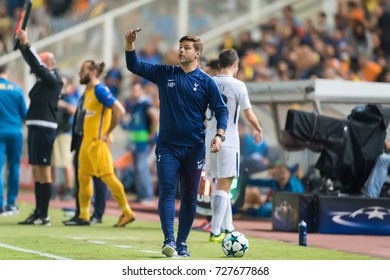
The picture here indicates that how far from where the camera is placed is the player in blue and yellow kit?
54.7 ft

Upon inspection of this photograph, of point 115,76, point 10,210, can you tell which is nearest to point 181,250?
point 10,210

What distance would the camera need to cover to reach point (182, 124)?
12.3m

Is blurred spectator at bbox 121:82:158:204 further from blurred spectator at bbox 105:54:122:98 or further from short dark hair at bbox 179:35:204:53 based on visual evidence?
short dark hair at bbox 179:35:204:53

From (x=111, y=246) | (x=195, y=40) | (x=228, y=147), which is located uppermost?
(x=195, y=40)

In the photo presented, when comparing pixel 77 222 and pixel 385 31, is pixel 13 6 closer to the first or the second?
pixel 385 31

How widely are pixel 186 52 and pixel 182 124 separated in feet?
2.29

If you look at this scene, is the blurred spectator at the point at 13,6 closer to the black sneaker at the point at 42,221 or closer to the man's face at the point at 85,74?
the man's face at the point at 85,74

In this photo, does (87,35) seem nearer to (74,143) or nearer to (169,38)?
(169,38)

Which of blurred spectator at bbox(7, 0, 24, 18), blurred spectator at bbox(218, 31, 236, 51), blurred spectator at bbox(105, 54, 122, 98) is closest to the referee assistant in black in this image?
blurred spectator at bbox(105, 54, 122, 98)

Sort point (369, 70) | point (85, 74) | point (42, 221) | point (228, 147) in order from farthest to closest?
point (369, 70) → point (42, 221) → point (85, 74) → point (228, 147)

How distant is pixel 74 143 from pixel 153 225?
1.55m

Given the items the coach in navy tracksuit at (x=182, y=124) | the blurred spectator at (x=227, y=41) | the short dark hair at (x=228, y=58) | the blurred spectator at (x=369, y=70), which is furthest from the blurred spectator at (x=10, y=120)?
the blurred spectator at (x=227, y=41)

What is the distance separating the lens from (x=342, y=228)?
16.2 metres
